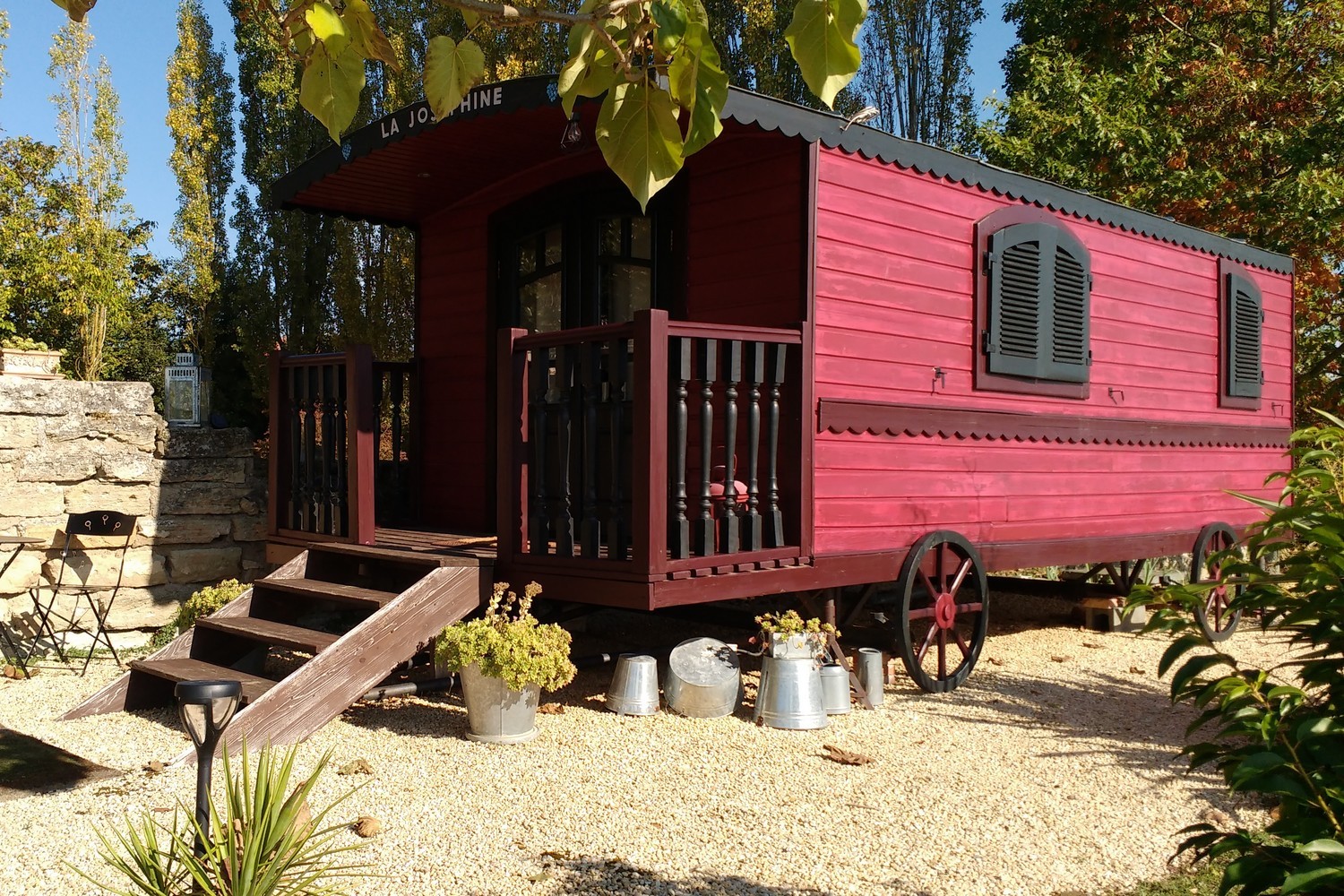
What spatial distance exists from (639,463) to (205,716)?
236cm

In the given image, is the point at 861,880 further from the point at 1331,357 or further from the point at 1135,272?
the point at 1331,357

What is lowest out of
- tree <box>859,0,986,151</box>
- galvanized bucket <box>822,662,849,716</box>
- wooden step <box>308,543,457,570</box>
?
galvanized bucket <box>822,662,849,716</box>

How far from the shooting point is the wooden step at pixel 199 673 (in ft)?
15.9

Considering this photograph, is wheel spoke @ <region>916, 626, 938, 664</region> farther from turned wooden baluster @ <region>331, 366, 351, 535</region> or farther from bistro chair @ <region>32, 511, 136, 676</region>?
bistro chair @ <region>32, 511, 136, 676</region>

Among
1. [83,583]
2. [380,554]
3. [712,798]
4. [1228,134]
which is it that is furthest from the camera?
[1228,134]

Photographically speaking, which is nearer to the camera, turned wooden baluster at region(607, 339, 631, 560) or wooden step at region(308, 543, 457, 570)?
turned wooden baluster at region(607, 339, 631, 560)

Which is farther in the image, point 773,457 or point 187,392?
point 187,392

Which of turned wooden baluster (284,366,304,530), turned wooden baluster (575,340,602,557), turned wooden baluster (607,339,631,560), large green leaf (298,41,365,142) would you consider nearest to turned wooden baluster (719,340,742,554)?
turned wooden baluster (607,339,631,560)

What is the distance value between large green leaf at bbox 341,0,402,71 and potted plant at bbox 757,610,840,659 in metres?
3.74

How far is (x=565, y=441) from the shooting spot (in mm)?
5285

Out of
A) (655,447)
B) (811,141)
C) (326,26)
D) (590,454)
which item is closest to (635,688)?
(590,454)

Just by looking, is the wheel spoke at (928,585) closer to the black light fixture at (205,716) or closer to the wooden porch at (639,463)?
the wooden porch at (639,463)

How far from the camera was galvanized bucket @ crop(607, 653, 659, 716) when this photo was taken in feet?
17.6

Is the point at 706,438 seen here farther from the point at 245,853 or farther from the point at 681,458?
the point at 245,853
